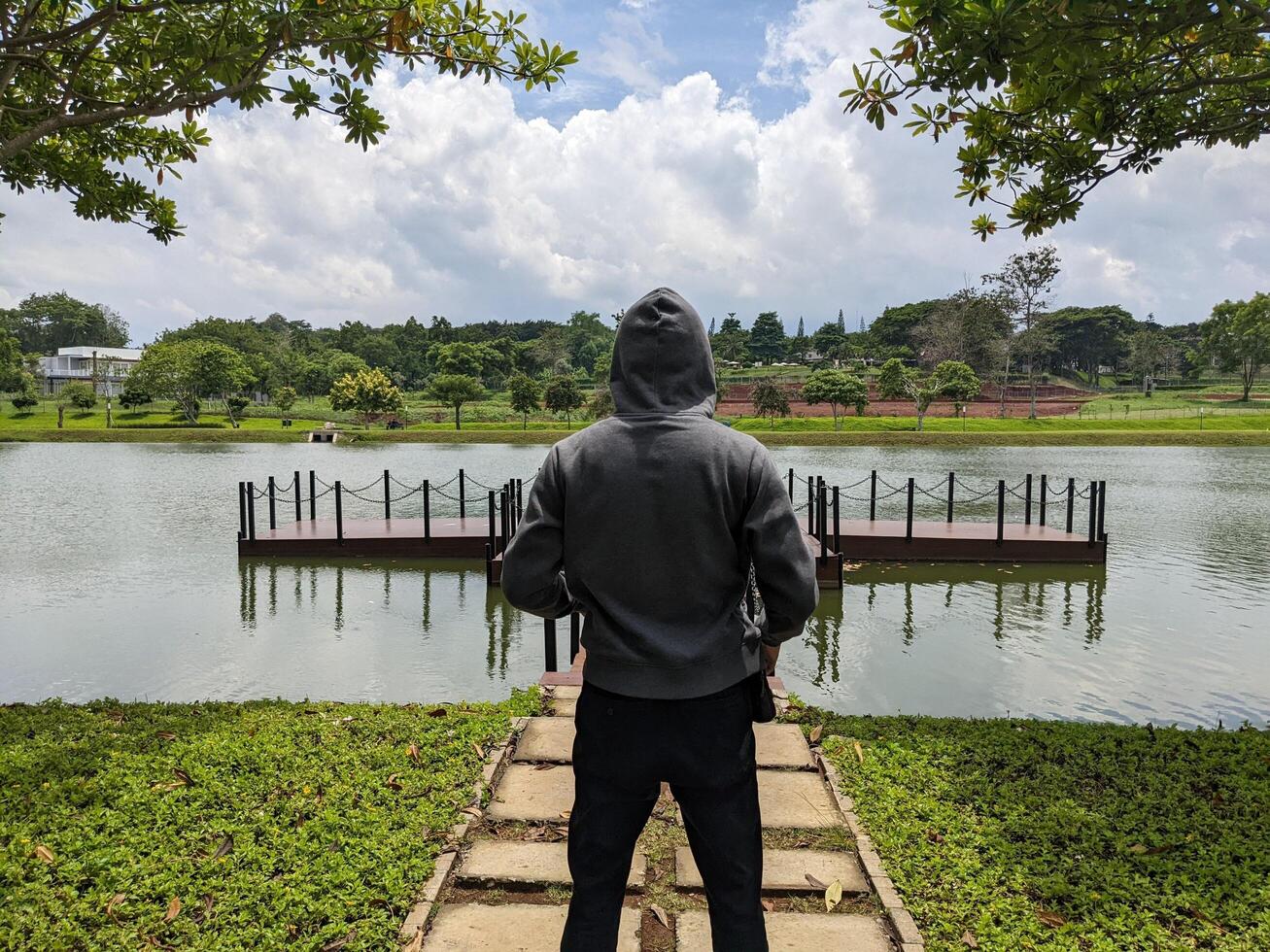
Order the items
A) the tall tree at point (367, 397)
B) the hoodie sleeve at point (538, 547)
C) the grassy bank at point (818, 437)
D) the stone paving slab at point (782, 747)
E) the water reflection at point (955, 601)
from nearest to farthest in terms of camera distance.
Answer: the hoodie sleeve at point (538, 547)
the stone paving slab at point (782, 747)
the water reflection at point (955, 601)
the grassy bank at point (818, 437)
the tall tree at point (367, 397)

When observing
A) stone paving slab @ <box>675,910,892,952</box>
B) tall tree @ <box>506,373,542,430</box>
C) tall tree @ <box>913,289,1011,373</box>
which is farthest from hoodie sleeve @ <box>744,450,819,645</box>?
tall tree @ <box>913,289,1011,373</box>

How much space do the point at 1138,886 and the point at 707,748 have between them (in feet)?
7.48

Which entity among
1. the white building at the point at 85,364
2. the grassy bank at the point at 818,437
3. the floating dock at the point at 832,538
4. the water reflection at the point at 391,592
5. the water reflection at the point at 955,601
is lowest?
the water reflection at the point at 391,592

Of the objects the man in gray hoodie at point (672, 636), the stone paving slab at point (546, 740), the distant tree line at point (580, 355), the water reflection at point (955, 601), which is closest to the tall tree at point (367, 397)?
the distant tree line at point (580, 355)

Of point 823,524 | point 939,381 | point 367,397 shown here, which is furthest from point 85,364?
point 823,524

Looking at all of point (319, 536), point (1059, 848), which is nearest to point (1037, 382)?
point (319, 536)

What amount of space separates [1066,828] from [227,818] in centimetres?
376

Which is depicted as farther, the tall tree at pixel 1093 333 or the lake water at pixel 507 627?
the tall tree at pixel 1093 333

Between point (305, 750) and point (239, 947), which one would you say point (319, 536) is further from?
point (239, 947)

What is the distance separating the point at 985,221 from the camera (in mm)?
6234

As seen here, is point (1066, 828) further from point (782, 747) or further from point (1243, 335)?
point (1243, 335)

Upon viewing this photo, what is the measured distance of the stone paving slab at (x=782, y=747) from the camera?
4.03m

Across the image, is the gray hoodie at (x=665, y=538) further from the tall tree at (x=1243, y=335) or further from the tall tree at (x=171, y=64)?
the tall tree at (x=1243, y=335)

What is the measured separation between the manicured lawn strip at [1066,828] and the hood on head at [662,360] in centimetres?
208
